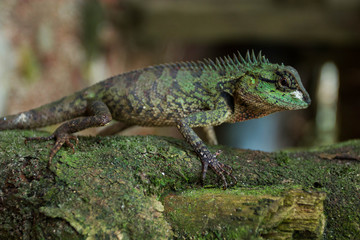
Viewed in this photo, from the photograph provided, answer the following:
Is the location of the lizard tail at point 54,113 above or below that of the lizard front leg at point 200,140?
above

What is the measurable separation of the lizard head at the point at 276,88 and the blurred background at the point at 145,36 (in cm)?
629

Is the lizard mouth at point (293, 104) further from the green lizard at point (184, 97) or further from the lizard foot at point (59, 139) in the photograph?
the lizard foot at point (59, 139)

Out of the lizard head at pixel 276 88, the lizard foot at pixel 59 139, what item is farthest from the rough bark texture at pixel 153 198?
the lizard head at pixel 276 88

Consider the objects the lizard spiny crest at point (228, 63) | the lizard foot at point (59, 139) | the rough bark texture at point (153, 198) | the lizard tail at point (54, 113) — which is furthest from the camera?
the lizard tail at point (54, 113)

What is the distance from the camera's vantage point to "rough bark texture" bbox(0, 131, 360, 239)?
2.83m

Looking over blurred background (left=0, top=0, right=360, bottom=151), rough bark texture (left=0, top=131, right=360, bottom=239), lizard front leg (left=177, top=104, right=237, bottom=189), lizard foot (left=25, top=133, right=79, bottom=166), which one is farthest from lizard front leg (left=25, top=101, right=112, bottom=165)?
blurred background (left=0, top=0, right=360, bottom=151)

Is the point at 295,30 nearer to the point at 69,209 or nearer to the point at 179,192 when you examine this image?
the point at 179,192

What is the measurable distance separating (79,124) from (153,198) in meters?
1.51

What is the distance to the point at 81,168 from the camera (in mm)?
3234

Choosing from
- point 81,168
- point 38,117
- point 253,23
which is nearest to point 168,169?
point 81,168

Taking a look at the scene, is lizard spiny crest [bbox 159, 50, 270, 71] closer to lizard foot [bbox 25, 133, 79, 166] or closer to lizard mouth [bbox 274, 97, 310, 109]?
lizard mouth [bbox 274, 97, 310, 109]

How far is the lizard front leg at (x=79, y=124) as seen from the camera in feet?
12.0

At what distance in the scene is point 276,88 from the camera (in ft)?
13.8

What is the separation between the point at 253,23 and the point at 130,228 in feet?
28.6
